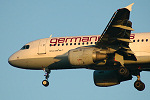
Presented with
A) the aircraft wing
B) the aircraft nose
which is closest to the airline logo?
the aircraft wing

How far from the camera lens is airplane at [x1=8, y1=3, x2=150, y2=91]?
31594mm

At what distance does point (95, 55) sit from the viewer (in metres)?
31.9

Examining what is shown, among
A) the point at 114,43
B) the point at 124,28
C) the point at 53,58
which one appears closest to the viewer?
the point at 124,28

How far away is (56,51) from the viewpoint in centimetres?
3612

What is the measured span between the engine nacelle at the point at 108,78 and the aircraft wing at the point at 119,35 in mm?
4243

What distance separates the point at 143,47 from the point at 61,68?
7.36 metres

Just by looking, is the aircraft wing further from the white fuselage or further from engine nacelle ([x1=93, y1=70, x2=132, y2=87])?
engine nacelle ([x1=93, y1=70, x2=132, y2=87])

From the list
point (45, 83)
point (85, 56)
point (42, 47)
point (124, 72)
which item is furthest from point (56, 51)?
point (124, 72)

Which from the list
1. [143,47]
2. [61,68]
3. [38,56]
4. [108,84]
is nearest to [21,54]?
[38,56]

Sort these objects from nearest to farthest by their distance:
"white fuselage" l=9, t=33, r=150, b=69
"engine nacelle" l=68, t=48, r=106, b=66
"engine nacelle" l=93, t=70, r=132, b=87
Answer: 1. "engine nacelle" l=68, t=48, r=106, b=66
2. "white fuselage" l=9, t=33, r=150, b=69
3. "engine nacelle" l=93, t=70, r=132, b=87

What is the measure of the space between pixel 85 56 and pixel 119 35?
301 cm

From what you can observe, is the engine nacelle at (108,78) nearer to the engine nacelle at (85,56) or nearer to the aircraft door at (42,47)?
the aircraft door at (42,47)

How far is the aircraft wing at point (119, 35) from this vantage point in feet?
97.3

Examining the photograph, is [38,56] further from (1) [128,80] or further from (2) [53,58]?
(1) [128,80]
